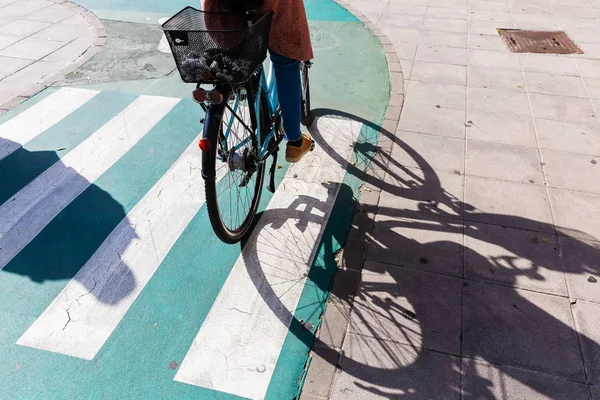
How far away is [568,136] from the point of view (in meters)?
5.14

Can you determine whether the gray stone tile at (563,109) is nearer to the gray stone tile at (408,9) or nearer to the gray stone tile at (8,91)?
the gray stone tile at (408,9)

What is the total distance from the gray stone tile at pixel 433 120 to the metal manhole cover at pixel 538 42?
2486mm

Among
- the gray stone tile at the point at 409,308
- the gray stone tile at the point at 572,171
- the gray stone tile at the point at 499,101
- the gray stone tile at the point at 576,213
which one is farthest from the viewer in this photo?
the gray stone tile at the point at 499,101

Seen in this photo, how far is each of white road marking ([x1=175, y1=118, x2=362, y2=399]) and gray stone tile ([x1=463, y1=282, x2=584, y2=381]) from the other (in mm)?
1249

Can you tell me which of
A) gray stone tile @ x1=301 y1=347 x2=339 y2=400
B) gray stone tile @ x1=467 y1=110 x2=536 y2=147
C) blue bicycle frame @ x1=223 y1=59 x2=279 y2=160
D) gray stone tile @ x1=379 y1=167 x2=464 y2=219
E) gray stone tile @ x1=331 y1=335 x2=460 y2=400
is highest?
blue bicycle frame @ x1=223 y1=59 x2=279 y2=160

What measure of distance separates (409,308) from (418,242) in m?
0.71

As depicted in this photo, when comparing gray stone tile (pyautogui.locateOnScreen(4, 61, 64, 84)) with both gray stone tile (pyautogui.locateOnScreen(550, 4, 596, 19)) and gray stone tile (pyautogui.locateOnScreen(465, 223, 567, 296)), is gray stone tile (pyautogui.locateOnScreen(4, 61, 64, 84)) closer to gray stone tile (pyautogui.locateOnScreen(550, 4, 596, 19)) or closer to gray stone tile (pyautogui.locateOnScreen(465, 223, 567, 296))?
gray stone tile (pyautogui.locateOnScreen(465, 223, 567, 296))

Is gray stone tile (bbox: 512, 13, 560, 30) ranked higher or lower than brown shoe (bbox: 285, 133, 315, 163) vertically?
lower

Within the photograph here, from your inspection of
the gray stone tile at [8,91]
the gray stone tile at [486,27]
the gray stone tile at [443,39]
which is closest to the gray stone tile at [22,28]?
the gray stone tile at [8,91]

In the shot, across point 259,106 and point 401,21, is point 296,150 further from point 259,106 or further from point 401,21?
point 401,21

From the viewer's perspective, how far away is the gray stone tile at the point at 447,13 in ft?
27.6

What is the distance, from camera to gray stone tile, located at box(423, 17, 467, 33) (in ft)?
25.9

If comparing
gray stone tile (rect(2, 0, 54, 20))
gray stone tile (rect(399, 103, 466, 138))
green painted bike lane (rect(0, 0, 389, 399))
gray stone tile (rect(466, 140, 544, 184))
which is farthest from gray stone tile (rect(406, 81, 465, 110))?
gray stone tile (rect(2, 0, 54, 20))

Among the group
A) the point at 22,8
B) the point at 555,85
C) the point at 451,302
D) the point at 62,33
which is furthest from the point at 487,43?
the point at 22,8
